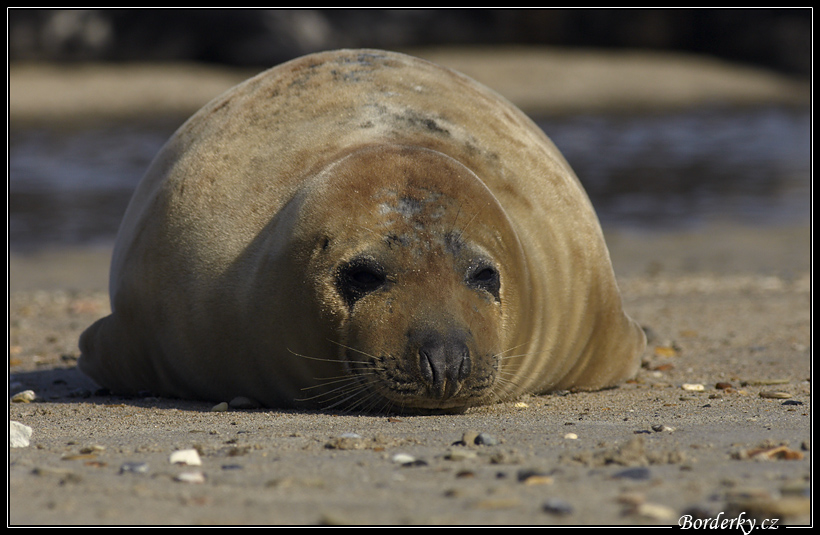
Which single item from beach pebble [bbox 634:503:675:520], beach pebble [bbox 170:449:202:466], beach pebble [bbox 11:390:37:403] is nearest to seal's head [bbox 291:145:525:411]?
beach pebble [bbox 170:449:202:466]

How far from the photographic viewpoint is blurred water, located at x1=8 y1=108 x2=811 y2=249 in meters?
11.6

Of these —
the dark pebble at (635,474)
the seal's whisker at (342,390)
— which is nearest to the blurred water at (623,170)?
the seal's whisker at (342,390)

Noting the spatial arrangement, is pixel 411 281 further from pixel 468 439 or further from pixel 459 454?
pixel 459 454

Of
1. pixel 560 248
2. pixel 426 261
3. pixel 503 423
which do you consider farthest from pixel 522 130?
pixel 503 423

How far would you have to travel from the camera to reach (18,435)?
308cm

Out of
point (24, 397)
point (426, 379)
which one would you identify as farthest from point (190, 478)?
point (24, 397)

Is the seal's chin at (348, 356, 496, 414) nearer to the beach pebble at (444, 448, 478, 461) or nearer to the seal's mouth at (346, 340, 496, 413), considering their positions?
the seal's mouth at (346, 340, 496, 413)

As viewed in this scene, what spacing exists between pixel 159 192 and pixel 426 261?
5.15 ft

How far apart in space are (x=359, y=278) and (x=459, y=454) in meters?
0.92

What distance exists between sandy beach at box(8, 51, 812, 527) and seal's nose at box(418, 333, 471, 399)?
0.47ft

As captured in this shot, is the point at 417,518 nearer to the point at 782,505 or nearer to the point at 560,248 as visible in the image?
the point at 782,505

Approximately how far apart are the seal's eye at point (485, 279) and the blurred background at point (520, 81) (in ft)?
30.6

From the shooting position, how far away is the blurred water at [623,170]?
1162 centimetres

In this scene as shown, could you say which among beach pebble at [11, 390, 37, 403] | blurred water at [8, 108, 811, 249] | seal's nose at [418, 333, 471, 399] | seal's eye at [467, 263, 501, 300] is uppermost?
blurred water at [8, 108, 811, 249]
